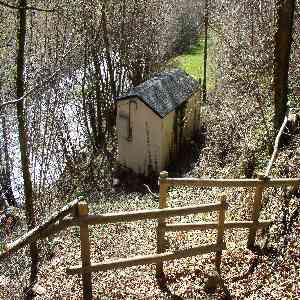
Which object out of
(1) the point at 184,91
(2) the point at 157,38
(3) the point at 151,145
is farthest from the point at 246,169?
(2) the point at 157,38

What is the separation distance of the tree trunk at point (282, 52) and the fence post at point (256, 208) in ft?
17.5

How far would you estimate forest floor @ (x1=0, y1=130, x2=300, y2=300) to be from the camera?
6.65 meters

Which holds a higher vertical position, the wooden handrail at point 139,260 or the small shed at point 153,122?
the wooden handrail at point 139,260

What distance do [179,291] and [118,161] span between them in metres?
12.8

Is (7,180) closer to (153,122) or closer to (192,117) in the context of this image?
(153,122)

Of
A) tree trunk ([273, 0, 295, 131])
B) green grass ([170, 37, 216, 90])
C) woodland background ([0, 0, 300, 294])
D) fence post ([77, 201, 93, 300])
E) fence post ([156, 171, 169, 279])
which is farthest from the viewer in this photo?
green grass ([170, 37, 216, 90])

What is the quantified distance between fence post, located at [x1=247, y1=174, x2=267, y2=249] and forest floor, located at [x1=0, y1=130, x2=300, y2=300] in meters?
0.15

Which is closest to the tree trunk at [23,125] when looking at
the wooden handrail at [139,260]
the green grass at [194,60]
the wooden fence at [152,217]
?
the wooden handrail at [139,260]

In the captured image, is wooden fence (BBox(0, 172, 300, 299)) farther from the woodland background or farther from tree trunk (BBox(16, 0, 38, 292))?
the woodland background

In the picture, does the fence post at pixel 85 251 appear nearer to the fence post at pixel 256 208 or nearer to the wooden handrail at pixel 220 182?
the wooden handrail at pixel 220 182

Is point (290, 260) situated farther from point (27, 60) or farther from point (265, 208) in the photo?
point (27, 60)

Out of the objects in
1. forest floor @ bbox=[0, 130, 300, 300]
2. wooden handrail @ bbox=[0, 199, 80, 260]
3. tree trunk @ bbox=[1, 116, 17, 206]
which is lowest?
tree trunk @ bbox=[1, 116, 17, 206]

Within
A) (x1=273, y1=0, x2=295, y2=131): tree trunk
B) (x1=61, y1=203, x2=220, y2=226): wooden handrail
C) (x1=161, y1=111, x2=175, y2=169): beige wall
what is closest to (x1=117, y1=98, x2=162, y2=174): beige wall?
(x1=161, y1=111, x2=175, y2=169): beige wall

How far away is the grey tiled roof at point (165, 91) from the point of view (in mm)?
17281
